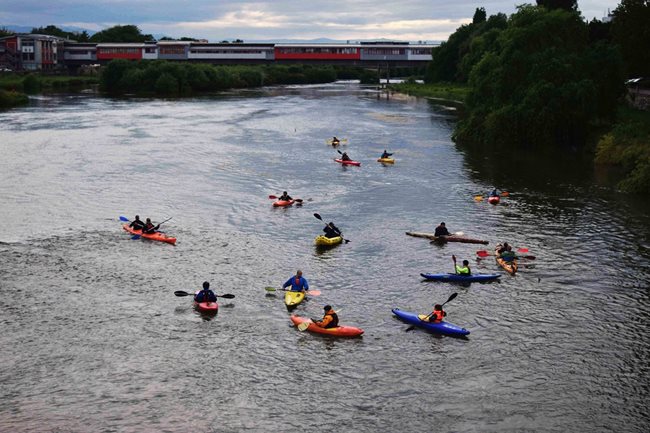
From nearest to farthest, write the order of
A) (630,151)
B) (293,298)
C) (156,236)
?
(293,298) < (156,236) < (630,151)

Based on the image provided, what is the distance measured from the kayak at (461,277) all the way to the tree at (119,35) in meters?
173

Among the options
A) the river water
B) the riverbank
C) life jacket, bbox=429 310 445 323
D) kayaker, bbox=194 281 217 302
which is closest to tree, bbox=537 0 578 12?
the river water

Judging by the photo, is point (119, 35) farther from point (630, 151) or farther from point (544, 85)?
point (630, 151)

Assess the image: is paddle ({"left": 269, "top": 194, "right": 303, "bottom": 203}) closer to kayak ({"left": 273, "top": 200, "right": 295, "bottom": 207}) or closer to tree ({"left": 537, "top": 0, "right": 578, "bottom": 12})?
kayak ({"left": 273, "top": 200, "right": 295, "bottom": 207})

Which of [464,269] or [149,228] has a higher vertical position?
[149,228]

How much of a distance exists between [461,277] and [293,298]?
267 inches

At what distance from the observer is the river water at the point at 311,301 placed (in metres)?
18.8

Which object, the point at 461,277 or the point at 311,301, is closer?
the point at 311,301

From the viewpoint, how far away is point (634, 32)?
58938mm

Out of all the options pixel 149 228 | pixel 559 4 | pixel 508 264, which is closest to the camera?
pixel 508 264

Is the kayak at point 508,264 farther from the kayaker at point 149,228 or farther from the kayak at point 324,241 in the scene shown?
the kayaker at point 149,228

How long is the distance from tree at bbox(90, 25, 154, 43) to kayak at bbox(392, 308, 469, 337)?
580ft

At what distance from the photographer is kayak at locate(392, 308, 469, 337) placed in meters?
22.8

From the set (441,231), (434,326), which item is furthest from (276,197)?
(434,326)
